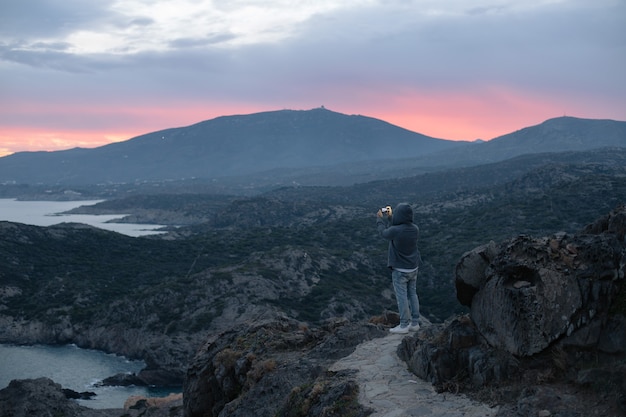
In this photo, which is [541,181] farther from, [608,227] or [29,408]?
[608,227]

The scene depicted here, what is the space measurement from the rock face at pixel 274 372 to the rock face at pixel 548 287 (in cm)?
294

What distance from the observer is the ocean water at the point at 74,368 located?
54447 mm

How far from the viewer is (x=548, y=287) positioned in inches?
450

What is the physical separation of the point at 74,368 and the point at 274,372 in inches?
2009

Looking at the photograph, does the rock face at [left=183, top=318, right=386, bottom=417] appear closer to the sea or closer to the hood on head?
the hood on head

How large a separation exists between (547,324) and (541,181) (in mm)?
115971

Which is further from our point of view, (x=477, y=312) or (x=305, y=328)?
(x=305, y=328)

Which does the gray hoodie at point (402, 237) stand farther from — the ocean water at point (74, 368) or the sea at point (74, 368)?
the ocean water at point (74, 368)

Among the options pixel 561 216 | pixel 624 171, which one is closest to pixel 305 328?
pixel 561 216

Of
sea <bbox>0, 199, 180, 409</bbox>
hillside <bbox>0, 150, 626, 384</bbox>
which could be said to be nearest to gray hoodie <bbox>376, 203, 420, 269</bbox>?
sea <bbox>0, 199, 180, 409</bbox>

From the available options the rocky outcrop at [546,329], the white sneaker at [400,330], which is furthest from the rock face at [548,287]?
the white sneaker at [400,330]

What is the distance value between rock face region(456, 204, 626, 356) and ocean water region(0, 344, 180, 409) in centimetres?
4356

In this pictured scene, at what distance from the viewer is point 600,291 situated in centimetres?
1130

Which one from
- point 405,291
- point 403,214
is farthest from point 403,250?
point 405,291
